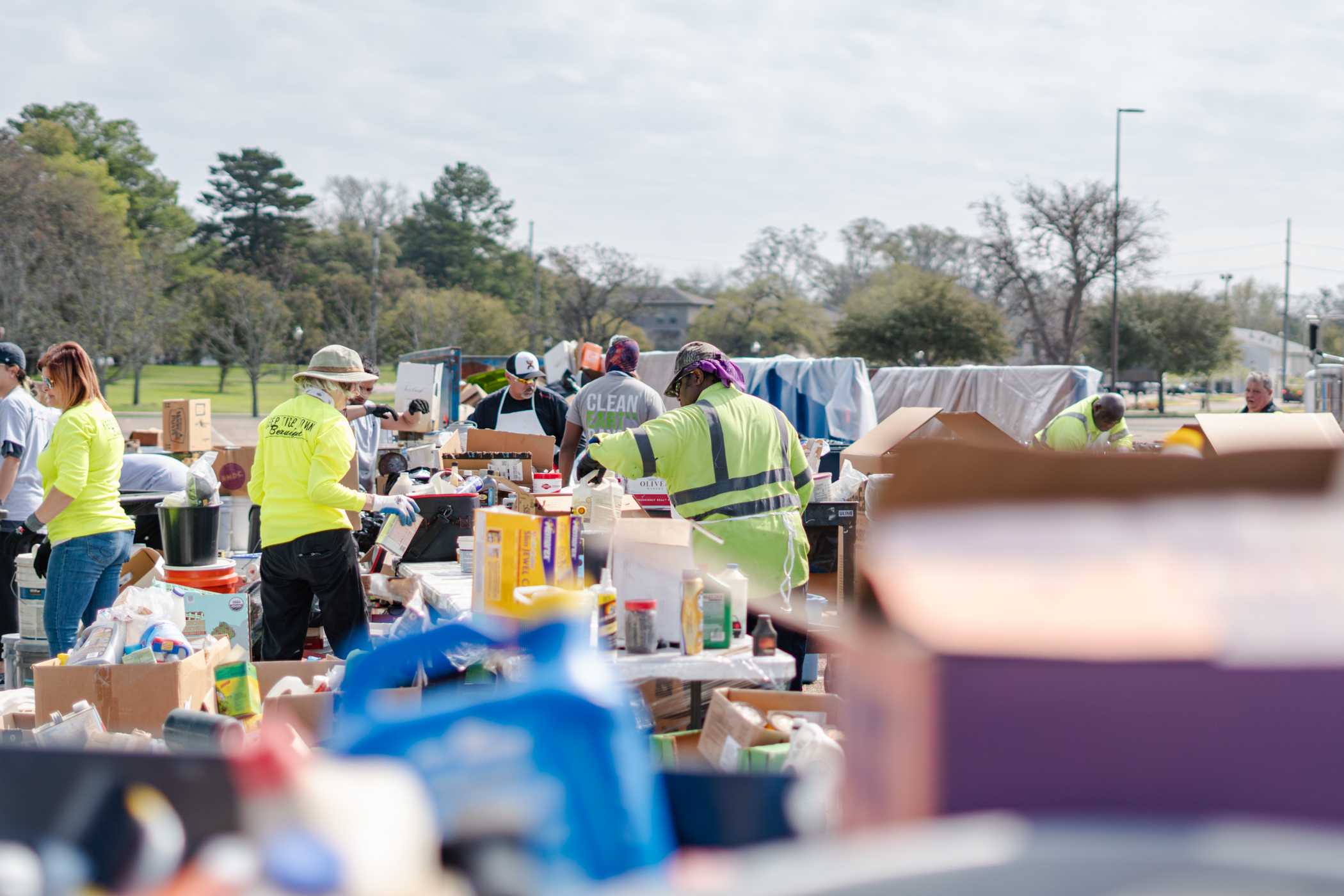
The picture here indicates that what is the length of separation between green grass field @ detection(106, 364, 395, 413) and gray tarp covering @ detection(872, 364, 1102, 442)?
27.6m

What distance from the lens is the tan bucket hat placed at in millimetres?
5309

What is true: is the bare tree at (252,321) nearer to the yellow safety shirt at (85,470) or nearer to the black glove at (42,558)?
the black glove at (42,558)

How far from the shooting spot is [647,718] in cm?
391

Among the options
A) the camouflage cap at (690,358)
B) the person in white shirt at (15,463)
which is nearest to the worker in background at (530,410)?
the person in white shirt at (15,463)

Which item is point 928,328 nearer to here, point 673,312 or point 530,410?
point 530,410

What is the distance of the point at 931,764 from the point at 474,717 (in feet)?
1.23

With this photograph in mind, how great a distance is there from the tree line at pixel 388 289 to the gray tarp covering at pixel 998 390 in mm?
22481

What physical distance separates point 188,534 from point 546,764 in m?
5.84

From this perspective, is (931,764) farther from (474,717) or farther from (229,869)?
(229,869)

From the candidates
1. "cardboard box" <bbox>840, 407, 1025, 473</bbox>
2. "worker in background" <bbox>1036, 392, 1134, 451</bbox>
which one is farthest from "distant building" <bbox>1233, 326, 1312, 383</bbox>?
"cardboard box" <bbox>840, 407, 1025, 473</bbox>

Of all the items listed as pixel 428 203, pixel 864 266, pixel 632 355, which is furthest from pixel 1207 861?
pixel 864 266

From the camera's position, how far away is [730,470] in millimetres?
4492

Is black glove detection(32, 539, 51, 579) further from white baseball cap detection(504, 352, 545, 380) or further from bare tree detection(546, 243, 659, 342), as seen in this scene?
bare tree detection(546, 243, 659, 342)

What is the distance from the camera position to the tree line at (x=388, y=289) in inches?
1622
